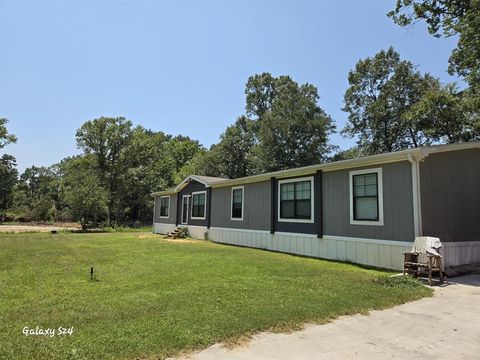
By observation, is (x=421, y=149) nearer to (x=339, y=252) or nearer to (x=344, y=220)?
(x=344, y=220)

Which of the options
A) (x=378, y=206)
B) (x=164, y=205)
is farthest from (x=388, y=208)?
(x=164, y=205)

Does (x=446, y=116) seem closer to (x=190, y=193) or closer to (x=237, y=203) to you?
(x=237, y=203)

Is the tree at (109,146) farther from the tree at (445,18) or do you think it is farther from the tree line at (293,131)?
the tree at (445,18)

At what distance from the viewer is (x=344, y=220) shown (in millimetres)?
10156

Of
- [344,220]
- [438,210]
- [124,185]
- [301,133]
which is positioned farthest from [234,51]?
[124,185]

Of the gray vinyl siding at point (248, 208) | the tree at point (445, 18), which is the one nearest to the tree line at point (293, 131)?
the tree at point (445, 18)

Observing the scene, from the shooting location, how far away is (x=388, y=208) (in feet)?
29.1

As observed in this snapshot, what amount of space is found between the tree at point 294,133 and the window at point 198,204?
12.6 meters

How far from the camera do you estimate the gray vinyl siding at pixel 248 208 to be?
45.0 ft

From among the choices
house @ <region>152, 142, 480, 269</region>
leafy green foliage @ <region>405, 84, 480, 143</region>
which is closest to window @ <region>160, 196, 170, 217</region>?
house @ <region>152, 142, 480, 269</region>

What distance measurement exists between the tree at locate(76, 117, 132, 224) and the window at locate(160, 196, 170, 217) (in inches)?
490

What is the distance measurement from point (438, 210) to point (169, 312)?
729cm

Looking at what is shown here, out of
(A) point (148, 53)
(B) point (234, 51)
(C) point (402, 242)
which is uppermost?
(B) point (234, 51)

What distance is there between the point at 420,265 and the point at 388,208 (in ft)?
6.20
